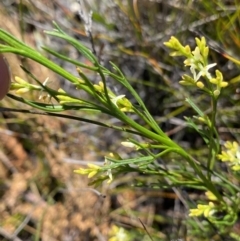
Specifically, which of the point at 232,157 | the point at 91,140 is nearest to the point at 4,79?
the point at 232,157

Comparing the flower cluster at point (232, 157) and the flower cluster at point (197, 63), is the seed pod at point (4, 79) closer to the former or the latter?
the flower cluster at point (197, 63)

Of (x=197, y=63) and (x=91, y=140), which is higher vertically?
(x=197, y=63)

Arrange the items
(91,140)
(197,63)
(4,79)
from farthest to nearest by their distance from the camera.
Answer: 1. (91,140)
2. (4,79)
3. (197,63)

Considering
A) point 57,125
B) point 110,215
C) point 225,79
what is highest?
point 225,79

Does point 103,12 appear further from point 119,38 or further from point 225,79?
point 225,79

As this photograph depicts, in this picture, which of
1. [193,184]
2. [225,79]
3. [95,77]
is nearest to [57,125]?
[95,77]

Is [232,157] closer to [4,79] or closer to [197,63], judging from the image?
[197,63]

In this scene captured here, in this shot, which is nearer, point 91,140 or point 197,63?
point 197,63

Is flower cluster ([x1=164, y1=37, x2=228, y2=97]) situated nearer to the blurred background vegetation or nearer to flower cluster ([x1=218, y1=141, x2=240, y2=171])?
flower cluster ([x1=218, y1=141, x2=240, y2=171])
